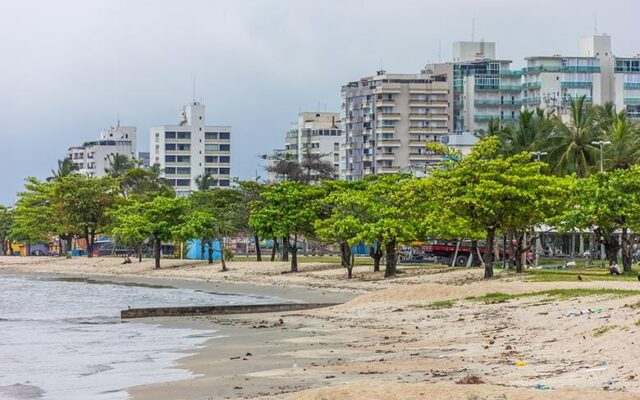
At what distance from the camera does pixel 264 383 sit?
2291 cm

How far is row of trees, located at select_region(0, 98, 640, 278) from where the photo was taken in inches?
2195

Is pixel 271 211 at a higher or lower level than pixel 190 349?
higher

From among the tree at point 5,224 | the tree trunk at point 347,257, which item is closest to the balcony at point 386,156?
the tree at point 5,224

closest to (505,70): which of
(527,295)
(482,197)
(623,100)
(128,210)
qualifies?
(623,100)

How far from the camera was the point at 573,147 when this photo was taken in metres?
85.6

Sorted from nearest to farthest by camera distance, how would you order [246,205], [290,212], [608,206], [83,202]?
1. [608,206]
2. [290,212]
3. [246,205]
4. [83,202]

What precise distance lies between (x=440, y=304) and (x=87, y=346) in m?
12.2

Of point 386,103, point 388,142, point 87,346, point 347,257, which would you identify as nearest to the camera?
point 87,346

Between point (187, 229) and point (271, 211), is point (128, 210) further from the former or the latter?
point (271, 211)

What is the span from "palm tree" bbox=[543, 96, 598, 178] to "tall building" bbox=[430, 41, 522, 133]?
8988 cm

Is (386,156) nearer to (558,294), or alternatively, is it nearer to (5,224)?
(5,224)

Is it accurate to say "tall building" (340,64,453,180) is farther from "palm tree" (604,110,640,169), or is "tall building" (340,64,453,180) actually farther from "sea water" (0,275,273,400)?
"sea water" (0,275,273,400)

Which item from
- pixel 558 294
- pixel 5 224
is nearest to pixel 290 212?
pixel 558 294

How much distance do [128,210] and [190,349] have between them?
73.0m
